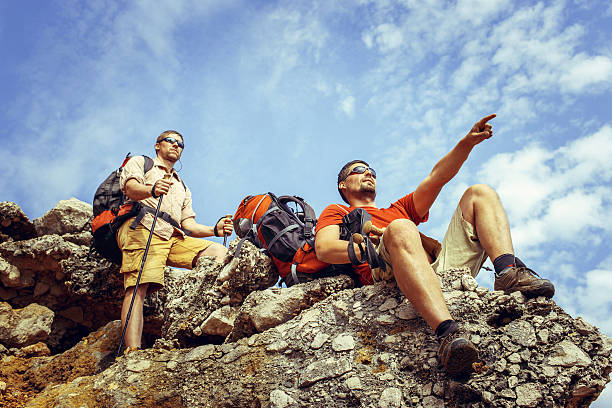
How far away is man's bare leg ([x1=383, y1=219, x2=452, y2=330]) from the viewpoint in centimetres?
358

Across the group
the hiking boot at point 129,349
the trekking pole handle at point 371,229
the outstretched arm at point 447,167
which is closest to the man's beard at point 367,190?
the outstretched arm at point 447,167

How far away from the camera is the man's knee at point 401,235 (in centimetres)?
387

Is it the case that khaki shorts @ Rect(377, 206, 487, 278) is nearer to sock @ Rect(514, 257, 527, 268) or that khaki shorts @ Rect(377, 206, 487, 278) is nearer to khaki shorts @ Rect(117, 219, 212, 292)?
sock @ Rect(514, 257, 527, 268)

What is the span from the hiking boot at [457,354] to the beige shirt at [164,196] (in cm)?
420

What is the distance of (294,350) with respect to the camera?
14.3 feet

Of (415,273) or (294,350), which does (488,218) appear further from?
(294,350)

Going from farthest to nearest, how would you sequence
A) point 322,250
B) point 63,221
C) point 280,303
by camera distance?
point 63,221
point 280,303
point 322,250

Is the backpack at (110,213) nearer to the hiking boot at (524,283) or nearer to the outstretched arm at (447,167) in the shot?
the outstretched arm at (447,167)

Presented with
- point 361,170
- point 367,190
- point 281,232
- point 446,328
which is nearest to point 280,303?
point 281,232

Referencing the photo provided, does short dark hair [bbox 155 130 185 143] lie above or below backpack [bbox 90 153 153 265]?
above

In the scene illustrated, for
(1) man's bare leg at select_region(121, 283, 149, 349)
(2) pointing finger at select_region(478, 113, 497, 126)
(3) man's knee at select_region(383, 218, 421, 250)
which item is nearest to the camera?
(3) man's knee at select_region(383, 218, 421, 250)

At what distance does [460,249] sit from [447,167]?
84cm

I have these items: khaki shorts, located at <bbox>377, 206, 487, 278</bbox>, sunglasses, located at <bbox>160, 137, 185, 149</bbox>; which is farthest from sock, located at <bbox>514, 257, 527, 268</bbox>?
sunglasses, located at <bbox>160, 137, 185, 149</bbox>

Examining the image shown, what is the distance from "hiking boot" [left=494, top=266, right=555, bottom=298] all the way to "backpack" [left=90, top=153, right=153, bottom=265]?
14.9ft
